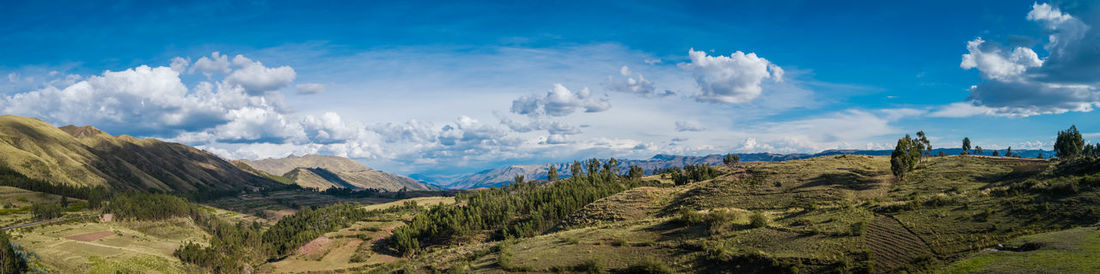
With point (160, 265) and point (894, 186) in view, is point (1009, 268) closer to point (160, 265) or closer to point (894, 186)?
point (894, 186)

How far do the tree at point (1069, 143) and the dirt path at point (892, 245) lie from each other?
411ft

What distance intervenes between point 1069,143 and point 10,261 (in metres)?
242

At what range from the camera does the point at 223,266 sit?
136875 mm

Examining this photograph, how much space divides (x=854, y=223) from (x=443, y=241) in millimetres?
116006

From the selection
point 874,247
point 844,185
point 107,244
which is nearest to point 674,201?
point 844,185

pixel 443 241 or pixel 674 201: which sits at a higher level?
pixel 674 201

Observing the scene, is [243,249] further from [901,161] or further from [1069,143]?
[1069,143]

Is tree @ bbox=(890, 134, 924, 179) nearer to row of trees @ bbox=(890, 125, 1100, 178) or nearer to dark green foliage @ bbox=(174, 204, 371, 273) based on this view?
row of trees @ bbox=(890, 125, 1100, 178)

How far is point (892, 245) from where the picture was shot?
116ft

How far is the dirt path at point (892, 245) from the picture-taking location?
32.4 meters

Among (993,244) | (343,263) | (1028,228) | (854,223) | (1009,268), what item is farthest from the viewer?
(343,263)

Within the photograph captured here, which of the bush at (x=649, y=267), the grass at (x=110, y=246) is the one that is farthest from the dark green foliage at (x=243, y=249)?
the bush at (x=649, y=267)

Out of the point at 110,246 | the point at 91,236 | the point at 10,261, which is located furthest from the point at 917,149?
the point at 91,236

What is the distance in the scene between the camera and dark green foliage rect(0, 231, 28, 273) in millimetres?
86750
